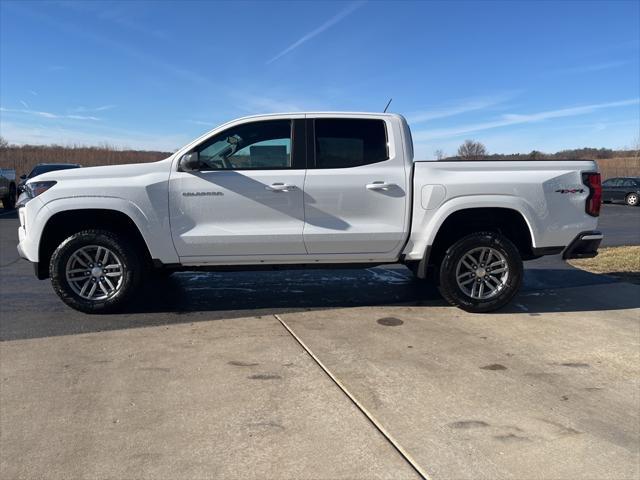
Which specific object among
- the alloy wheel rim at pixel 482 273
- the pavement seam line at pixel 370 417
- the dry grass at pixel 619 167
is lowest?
the pavement seam line at pixel 370 417

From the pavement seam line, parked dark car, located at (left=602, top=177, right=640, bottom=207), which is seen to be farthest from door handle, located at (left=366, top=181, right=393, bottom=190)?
parked dark car, located at (left=602, top=177, right=640, bottom=207)

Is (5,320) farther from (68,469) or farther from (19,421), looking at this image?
(68,469)

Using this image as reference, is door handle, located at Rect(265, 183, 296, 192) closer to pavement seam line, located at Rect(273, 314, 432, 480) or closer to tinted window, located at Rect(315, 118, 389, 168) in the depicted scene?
tinted window, located at Rect(315, 118, 389, 168)

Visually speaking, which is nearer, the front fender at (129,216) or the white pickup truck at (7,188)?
the front fender at (129,216)

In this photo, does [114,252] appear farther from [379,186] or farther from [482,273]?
[482,273]

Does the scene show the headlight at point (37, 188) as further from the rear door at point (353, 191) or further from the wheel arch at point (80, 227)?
the rear door at point (353, 191)

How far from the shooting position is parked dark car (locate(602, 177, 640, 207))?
25.5 meters

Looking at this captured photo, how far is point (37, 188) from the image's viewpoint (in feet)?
16.4

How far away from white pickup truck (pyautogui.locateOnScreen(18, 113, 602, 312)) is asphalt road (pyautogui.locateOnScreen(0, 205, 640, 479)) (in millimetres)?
558

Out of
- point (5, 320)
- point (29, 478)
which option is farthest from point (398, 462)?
point (5, 320)

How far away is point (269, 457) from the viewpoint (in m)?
2.73

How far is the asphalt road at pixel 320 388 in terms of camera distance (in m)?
2.72

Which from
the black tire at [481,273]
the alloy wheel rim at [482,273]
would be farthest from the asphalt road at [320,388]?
the alloy wheel rim at [482,273]

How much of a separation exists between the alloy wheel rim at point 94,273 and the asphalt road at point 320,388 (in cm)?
28
